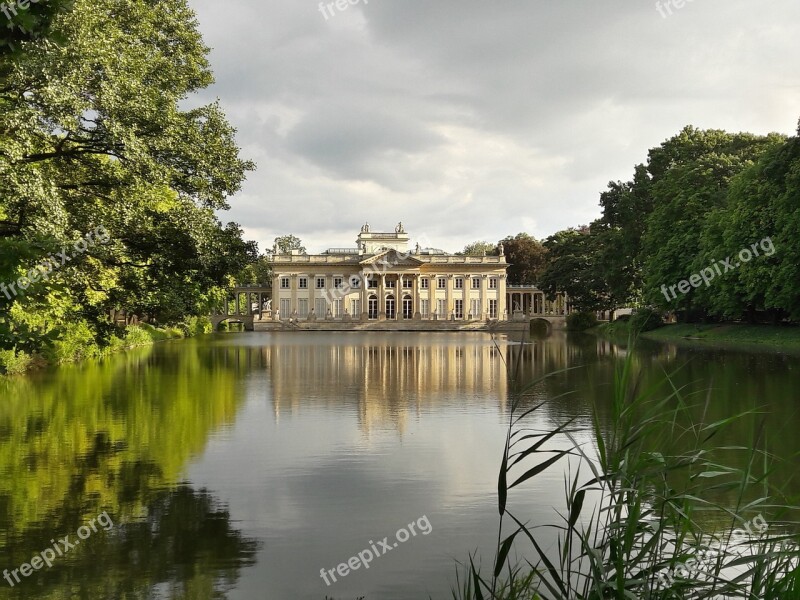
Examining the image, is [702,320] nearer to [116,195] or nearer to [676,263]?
[676,263]

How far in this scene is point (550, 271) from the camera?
67.4 meters

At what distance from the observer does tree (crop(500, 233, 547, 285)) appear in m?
90.9

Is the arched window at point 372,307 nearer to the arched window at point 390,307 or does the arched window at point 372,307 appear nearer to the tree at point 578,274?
the arched window at point 390,307

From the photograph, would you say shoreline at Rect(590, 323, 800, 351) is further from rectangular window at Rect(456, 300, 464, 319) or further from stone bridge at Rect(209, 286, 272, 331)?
stone bridge at Rect(209, 286, 272, 331)

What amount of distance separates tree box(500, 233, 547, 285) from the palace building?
20.5 ft

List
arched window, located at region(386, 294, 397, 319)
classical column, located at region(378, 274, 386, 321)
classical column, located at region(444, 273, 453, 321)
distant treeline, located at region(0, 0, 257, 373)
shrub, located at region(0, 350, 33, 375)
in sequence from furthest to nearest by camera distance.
→ classical column, located at region(444, 273, 453, 321) → arched window, located at region(386, 294, 397, 319) → classical column, located at region(378, 274, 386, 321) → shrub, located at region(0, 350, 33, 375) → distant treeline, located at region(0, 0, 257, 373)

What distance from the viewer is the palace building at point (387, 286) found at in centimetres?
8238

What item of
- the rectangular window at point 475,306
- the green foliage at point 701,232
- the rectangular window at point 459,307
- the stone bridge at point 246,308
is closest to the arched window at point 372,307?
the rectangular window at point 459,307

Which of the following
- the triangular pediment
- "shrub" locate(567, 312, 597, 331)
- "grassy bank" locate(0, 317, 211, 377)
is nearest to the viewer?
"grassy bank" locate(0, 317, 211, 377)

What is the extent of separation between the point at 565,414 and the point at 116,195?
9.25 m

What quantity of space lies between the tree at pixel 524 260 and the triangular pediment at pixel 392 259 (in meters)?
15.0

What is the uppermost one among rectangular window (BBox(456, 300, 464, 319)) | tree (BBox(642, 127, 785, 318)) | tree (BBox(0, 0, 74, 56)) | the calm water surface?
tree (BBox(642, 127, 785, 318))

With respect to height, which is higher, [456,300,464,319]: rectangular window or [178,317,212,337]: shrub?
[456,300,464,319]: rectangular window

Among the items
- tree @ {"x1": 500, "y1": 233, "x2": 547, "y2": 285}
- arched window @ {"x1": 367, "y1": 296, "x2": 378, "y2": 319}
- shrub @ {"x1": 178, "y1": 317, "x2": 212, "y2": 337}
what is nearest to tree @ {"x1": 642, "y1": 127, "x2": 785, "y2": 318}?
shrub @ {"x1": 178, "y1": 317, "x2": 212, "y2": 337}
